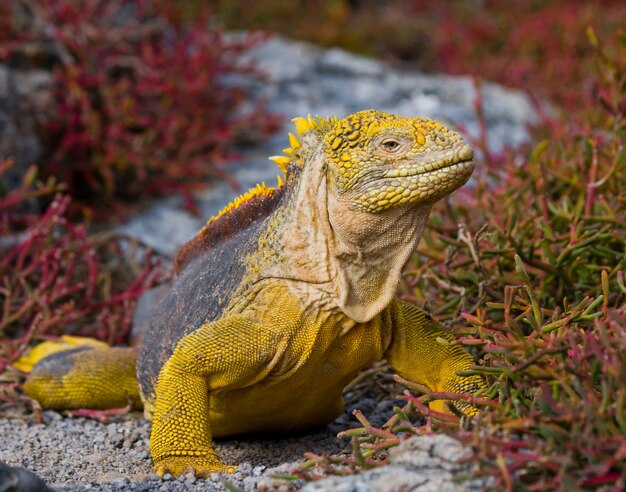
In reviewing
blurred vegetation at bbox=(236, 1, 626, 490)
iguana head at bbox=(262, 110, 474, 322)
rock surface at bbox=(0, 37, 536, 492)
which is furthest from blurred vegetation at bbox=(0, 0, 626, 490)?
iguana head at bbox=(262, 110, 474, 322)

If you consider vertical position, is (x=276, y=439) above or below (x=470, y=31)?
below

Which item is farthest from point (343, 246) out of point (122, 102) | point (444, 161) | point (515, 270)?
point (122, 102)

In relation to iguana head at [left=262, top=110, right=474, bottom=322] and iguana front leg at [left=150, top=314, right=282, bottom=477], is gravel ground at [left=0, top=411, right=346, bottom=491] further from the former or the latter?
iguana head at [left=262, top=110, right=474, bottom=322]

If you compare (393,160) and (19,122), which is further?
(19,122)

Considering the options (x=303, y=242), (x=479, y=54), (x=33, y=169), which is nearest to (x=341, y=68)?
(x=479, y=54)

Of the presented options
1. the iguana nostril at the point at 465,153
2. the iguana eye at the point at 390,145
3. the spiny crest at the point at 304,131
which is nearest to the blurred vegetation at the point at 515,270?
the iguana nostril at the point at 465,153

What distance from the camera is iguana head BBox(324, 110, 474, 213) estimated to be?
3525mm

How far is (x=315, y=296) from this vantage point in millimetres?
3791

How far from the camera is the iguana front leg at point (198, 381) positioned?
3.74 meters

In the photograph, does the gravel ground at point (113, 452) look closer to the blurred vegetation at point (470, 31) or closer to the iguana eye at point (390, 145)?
the iguana eye at point (390, 145)

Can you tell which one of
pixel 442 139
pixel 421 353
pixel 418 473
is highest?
pixel 442 139

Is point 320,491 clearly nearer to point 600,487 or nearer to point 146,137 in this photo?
point 600,487

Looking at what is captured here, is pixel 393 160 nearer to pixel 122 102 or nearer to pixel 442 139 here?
pixel 442 139

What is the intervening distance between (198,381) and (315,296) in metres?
0.61
